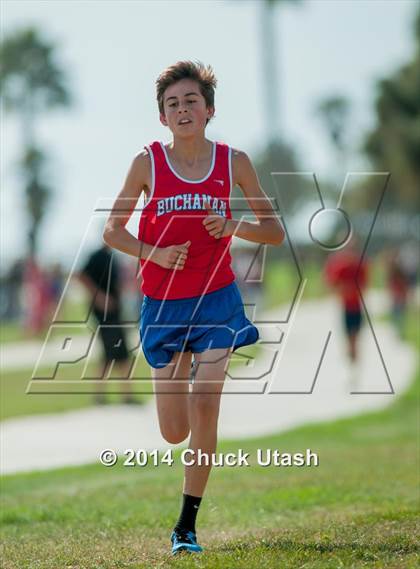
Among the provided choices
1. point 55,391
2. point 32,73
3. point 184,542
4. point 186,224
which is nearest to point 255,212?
point 186,224

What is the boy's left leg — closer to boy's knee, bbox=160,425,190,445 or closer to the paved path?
boy's knee, bbox=160,425,190,445

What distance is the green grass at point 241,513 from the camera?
232 inches

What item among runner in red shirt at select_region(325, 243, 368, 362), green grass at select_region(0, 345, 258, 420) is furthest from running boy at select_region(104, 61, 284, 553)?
runner in red shirt at select_region(325, 243, 368, 362)

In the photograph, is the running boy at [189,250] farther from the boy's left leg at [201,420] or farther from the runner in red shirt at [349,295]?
the runner in red shirt at [349,295]

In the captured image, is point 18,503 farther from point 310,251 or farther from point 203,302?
point 310,251

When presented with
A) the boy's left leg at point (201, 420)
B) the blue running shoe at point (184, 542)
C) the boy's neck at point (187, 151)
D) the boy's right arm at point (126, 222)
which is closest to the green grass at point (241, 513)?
the blue running shoe at point (184, 542)

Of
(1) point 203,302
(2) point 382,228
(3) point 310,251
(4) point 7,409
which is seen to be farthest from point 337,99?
(1) point 203,302

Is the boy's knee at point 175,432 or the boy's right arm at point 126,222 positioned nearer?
the boy's right arm at point 126,222

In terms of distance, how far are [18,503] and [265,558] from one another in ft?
12.8

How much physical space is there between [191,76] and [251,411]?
10551 mm

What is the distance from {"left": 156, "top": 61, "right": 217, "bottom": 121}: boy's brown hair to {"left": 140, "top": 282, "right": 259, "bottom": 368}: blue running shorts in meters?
1.01

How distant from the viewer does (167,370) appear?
6414 mm

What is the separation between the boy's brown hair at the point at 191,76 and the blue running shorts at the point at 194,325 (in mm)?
1006

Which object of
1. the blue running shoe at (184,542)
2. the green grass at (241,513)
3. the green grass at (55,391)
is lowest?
the green grass at (55,391)
